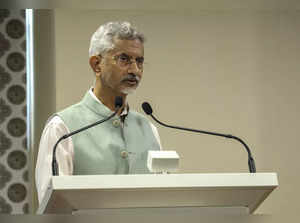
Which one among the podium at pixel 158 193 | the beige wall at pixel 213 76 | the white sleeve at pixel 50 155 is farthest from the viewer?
the beige wall at pixel 213 76

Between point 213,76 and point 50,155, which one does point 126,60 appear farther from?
point 213,76

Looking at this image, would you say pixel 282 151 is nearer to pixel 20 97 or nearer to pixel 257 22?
pixel 257 22

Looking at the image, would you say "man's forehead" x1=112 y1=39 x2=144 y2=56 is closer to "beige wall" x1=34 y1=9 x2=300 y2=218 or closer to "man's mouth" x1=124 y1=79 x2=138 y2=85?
"man's mouth" x1=124 y1=79 x2=138 y2=85

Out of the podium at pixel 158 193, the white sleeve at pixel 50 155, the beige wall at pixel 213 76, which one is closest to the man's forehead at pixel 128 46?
the white sleeve at pixel 50 155

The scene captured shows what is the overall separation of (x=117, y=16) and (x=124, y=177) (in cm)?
187

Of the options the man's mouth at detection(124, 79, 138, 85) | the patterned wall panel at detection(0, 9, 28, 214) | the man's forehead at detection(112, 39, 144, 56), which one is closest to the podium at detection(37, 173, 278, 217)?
the man's mouth at detection(124, 79, 138, 85)

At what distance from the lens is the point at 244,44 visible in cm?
375

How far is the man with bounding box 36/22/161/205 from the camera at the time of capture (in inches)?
112

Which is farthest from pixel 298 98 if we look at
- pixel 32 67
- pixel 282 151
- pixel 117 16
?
pixel 32 67

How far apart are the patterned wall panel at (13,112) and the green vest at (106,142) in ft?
3.40

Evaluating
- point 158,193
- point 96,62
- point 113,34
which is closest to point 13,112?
point 96,62

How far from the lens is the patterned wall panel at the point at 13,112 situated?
13.3 ft

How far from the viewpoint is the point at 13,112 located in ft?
13.4

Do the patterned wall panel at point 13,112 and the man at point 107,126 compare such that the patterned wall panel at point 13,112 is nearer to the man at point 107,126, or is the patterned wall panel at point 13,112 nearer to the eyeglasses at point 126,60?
the man at point 107,126
